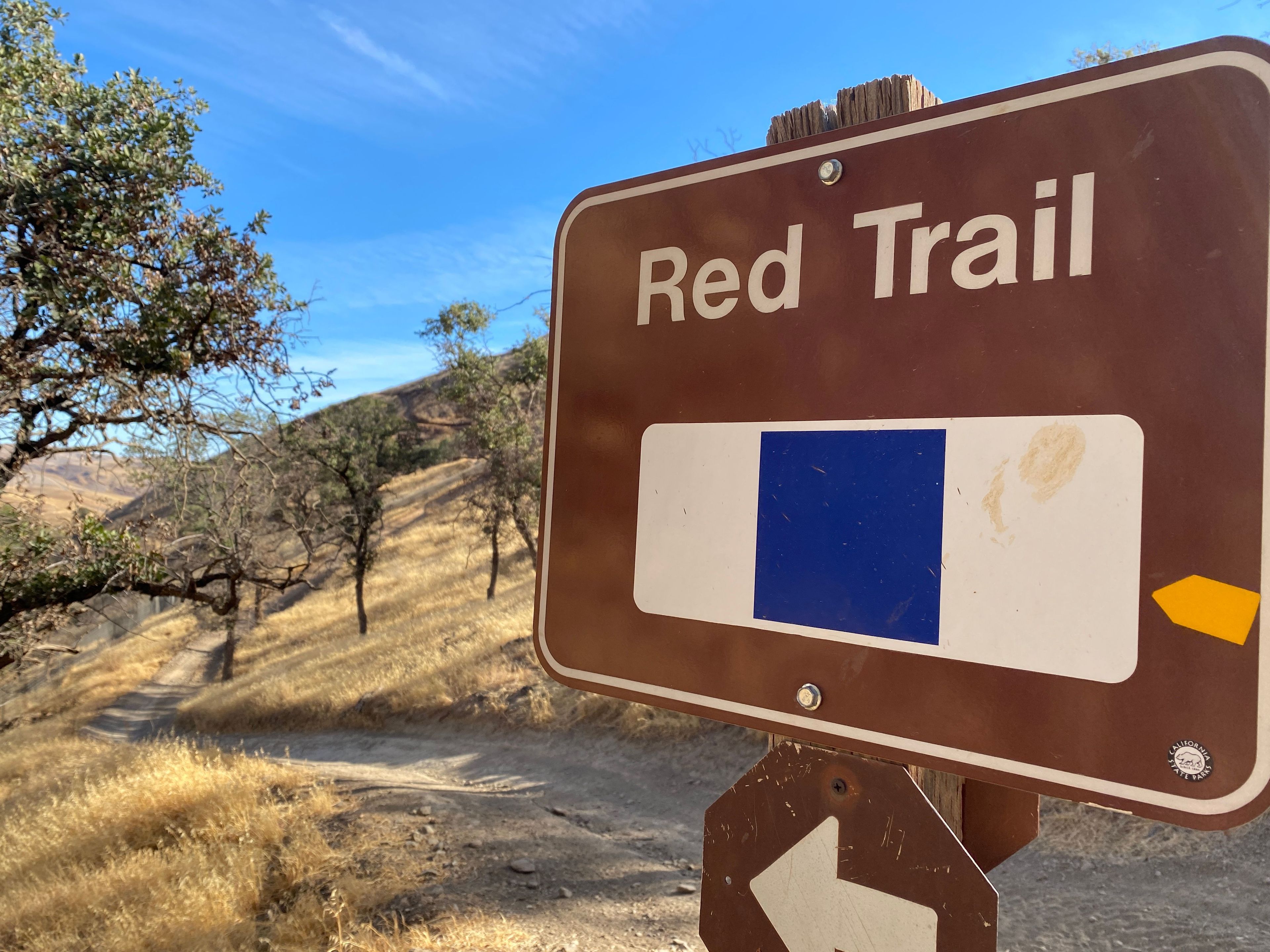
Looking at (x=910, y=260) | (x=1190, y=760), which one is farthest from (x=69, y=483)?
(x=1190, y=760)

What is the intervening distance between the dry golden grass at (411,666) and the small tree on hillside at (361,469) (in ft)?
5.38

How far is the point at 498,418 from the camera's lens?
1836 centimetres

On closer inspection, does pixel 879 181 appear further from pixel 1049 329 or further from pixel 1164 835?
pixel 1164 835

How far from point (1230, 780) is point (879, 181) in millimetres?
1100

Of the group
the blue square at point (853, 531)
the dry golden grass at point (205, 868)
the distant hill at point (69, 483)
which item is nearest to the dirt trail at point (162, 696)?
the dry golden grass at point (205, 868)

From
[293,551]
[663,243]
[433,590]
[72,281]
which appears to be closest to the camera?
[663,243]

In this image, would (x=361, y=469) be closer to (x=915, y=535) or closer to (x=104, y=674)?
(x=104, y=674)

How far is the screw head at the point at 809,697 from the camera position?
4.29 ft

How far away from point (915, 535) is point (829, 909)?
2.24 ft

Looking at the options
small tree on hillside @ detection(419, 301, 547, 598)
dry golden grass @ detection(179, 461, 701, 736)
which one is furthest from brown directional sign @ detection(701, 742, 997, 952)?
small tree on hillside @ detection(419, 301, 547, 598)

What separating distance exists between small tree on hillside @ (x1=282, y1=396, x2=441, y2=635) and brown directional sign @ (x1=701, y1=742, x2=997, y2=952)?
1609 centimetres

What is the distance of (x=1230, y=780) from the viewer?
97 centimetres

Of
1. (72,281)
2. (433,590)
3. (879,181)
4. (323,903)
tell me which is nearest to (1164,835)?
(323,903)

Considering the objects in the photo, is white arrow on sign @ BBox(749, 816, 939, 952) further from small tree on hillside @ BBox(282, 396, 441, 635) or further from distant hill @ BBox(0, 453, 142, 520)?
small tree on hillside @ BBox(282, 396, 441, 635)
